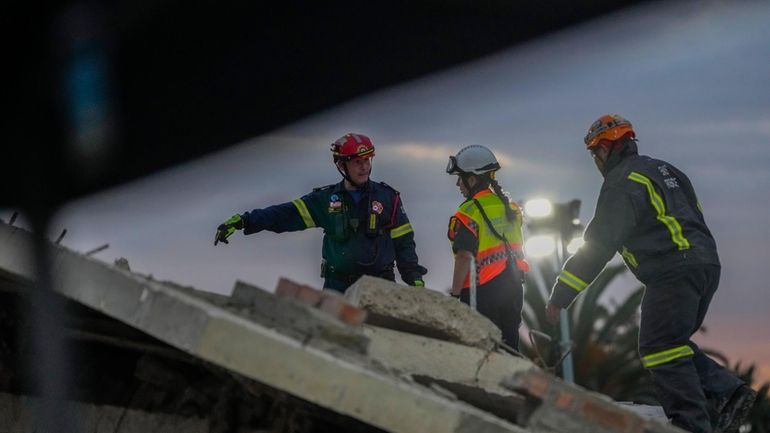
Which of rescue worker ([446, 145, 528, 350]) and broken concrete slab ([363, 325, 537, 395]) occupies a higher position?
rescue worker ([446, 145, 528, 350])

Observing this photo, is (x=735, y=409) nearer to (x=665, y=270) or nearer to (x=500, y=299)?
(x=665, y=270)

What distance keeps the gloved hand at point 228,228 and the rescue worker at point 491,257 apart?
157 centimetres

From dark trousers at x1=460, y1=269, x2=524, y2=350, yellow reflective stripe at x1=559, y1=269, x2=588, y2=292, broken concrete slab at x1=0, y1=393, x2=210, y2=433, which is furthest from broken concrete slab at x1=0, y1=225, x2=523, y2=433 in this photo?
dark trousers at x1=460, y1=269, x2=524, y2=350

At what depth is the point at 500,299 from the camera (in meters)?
7.65

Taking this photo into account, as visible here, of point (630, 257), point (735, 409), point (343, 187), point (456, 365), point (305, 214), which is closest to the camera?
point (456, 365)

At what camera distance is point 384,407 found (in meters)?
4.07

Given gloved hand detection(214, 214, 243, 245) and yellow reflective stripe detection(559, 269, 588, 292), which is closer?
yellow reflective stripe detection(559, 269, 588, 292)

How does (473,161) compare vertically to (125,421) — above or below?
above

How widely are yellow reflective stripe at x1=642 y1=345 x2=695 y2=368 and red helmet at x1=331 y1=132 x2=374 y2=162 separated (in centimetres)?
273

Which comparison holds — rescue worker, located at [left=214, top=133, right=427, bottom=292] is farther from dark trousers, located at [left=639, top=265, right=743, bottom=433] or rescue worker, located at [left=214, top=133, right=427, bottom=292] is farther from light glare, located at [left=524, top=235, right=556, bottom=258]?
light glare, located at [left=524, top=235, right=556, bottom=258]

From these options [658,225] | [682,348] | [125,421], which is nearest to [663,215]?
[658,225]

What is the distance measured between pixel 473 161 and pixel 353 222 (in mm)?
1003

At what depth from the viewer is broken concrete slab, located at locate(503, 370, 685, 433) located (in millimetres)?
4500

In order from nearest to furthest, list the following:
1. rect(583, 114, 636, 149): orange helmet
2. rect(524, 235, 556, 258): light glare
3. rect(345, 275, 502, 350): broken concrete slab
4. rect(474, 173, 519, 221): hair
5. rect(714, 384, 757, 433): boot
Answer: rect(345, 275, 502, 350): broken concrete slab → rect(714, 384, 757, 433): boot → rect(583, 114, 636, 149): orange helmet → rect(474, 173, 519, 221): hair → rect(524, 235, 556, 258): light glare
